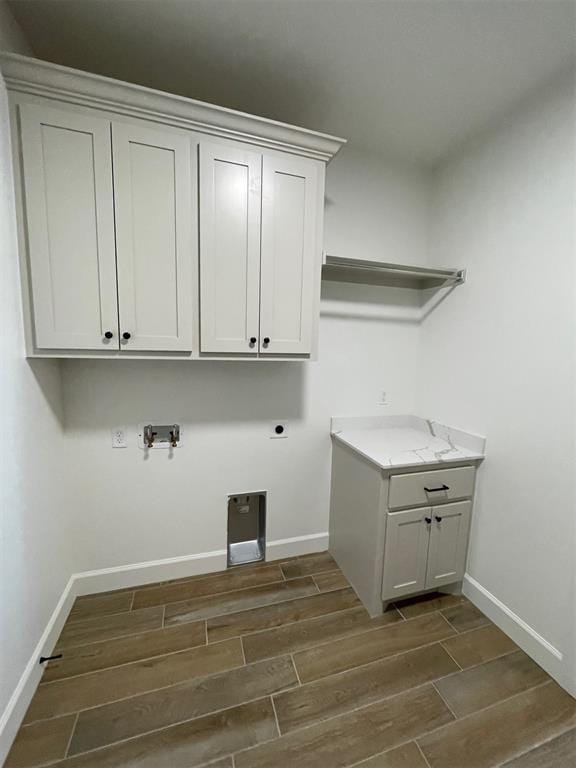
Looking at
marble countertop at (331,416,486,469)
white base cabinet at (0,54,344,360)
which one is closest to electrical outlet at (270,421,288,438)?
marble countertop at (331,416,486,469)

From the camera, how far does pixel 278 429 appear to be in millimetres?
2045

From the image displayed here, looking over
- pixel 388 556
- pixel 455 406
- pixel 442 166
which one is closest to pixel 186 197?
pixel 442 166

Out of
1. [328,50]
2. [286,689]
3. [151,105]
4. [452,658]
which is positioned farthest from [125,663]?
[328,50]

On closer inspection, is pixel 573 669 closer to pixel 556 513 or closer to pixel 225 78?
pixel 556 513

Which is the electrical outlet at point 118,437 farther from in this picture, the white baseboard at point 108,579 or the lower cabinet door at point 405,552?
the lower cabinet door at point 405,552

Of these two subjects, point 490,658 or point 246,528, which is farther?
point 246,528

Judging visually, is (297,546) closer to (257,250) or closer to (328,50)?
(257,250)

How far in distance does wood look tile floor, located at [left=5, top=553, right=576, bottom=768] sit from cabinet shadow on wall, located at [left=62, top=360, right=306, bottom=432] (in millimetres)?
1033

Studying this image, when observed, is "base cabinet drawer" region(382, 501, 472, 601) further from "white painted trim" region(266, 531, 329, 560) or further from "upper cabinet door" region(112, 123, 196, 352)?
"upper cabinet door" region(112, 123, 196, 352)

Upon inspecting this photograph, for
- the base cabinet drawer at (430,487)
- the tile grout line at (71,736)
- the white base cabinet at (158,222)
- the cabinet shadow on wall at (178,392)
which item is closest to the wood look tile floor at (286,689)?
the tile grout line at (71,736)

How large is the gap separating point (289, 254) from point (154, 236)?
0.62 metres

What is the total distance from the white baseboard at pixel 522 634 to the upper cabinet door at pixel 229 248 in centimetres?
188

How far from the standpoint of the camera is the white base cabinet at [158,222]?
122 cm

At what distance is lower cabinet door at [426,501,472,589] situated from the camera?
1747mm
